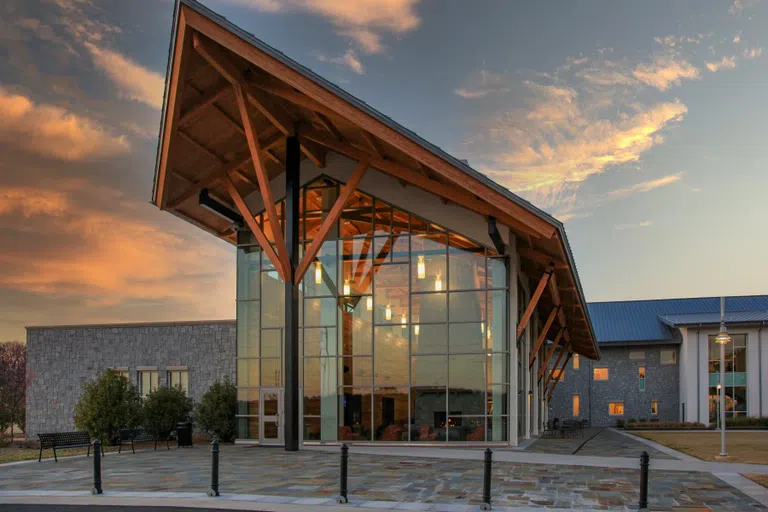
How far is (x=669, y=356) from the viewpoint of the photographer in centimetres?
5262

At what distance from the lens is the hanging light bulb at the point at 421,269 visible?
24281 millimetres

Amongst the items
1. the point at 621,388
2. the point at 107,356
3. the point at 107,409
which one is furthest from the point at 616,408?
the point at 107,409

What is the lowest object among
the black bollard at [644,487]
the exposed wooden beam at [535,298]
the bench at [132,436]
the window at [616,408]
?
the window at [616,408]

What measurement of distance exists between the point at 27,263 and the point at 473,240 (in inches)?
748

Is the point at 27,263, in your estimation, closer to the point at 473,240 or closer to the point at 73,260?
the point at 73,260

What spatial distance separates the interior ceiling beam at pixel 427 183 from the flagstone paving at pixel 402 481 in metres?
7.16

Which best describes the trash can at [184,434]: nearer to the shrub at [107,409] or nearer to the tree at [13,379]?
the shrub at [107,409]

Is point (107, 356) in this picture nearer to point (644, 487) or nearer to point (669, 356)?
point (644, 487)

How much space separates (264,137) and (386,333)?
763 centimetres

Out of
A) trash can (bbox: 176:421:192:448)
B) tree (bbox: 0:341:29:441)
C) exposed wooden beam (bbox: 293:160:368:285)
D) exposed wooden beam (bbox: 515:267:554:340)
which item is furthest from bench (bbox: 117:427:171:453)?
tree (bbox: 0:341:29:441)

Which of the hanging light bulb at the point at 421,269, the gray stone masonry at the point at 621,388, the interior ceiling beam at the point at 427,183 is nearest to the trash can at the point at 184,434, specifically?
the hanging light bulb at the point at 421,269

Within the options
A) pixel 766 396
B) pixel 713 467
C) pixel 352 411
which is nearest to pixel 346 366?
pixel 352 411

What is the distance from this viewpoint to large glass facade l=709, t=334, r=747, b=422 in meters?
47.8

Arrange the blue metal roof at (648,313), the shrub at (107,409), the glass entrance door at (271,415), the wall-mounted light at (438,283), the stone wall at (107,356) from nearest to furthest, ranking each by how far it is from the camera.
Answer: the wall-mounted light at (438,283) < the glass entrance door at (271,415) < the shrub at (107,409) < the stone wall at (107,356) < the blue metal roof at (648,313)
